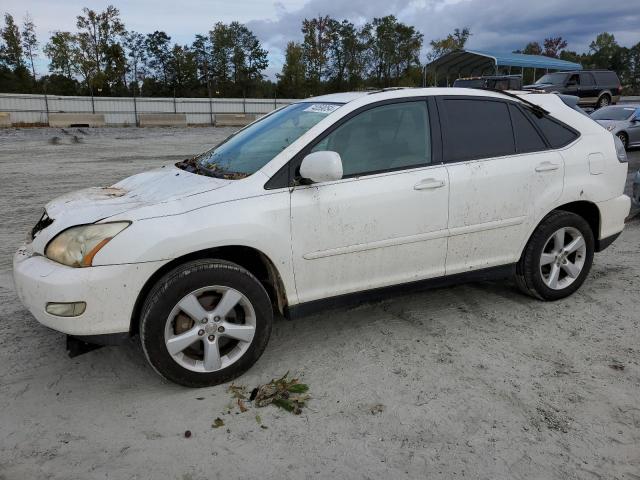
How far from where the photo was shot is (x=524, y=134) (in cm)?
422

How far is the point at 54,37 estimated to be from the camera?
51.3 metres

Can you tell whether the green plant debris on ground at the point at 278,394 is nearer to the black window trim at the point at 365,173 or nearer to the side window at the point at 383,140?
the black window trim at the point at 365,173

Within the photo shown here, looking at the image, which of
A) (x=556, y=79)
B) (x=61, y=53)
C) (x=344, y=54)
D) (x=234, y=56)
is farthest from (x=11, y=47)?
(x=556, y=79)

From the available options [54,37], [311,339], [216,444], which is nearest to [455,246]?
[311,339]

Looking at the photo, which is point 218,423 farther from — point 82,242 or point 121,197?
point 121,197

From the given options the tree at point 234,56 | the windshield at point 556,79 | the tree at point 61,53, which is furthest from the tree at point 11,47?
the windshield at point 556,79

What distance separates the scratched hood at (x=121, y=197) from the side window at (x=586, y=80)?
979 inches

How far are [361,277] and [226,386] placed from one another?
1104 millimetres

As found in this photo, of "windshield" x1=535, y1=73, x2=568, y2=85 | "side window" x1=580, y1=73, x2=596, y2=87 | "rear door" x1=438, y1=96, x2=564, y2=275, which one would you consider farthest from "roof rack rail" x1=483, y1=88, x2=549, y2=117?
"side window" x1=580, y1=73, x2=596, y2=87

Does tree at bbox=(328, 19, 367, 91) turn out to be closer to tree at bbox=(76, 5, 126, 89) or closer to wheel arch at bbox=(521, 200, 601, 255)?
tree at bbox=(76, 5, 126, 89)

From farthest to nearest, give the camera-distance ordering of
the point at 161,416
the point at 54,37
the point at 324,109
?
the point at 54,37, the point at 324,109, the point at 161,416

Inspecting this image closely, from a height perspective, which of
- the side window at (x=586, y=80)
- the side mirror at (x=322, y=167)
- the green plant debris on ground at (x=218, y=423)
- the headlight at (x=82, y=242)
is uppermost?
the side window at (x=586, y=80)

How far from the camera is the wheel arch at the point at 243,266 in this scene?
10.3 feet

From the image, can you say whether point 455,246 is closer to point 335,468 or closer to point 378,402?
point 378,402
